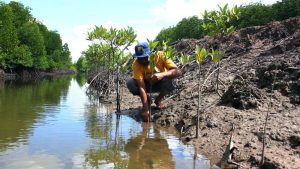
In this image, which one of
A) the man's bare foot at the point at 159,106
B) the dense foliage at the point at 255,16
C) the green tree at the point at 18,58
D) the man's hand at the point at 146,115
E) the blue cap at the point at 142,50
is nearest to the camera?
the blue cap at the point at 142,50

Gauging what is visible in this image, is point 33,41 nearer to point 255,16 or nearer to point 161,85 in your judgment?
point 255,16

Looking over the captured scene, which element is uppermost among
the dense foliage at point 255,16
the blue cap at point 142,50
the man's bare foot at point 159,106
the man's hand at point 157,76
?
the dense foliage at point 255,16

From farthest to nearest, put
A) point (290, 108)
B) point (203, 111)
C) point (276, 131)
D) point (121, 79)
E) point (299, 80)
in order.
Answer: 1. point (121, 79)
2. point (203, 111)
3. point (299, 80)
4. point (290, 108)
5. point (276, 131)

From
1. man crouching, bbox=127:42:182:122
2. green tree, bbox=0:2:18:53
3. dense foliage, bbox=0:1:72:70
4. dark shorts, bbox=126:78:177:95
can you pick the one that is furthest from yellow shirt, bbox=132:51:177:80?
green tree, bbox=0:2:18:53

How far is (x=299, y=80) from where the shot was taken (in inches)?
263

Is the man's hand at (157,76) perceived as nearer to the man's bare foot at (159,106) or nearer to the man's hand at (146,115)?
the man's hand at (146,115)

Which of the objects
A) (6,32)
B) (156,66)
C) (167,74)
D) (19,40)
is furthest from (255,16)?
(19,40)

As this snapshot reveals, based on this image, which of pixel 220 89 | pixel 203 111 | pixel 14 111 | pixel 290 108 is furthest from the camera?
pixel 14 111

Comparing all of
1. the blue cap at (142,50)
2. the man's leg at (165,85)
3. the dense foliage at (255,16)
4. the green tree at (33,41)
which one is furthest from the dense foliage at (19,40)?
the blue cap at (142,50)

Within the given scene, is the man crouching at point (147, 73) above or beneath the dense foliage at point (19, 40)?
beneath

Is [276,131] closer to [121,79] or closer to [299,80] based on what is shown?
[299,80]

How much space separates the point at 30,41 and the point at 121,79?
141 feet

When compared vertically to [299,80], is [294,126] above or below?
below

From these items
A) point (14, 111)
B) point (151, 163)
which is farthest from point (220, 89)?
point (14, 111)
